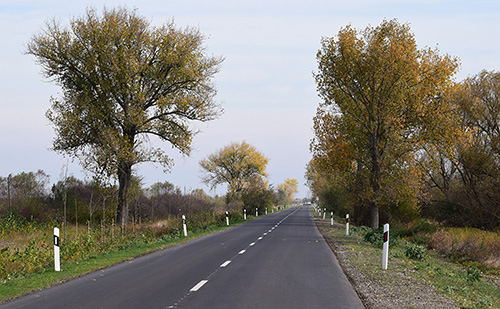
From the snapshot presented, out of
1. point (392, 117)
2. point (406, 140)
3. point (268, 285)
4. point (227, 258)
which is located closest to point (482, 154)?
point (406, 140)

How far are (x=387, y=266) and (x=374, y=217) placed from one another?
17161 millimetres

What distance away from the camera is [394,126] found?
2827 centimetres

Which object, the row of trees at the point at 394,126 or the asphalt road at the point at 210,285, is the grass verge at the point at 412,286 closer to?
the asphalt road at the point at 210,285

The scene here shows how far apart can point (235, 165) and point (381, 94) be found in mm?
61911

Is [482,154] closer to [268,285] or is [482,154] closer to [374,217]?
[374,217]

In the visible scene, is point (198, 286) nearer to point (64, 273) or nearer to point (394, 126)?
point (64, 273)

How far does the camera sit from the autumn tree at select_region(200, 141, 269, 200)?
293ft

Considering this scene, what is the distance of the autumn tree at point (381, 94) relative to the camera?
92.0ft

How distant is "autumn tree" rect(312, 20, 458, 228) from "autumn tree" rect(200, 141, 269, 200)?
58.7 metres

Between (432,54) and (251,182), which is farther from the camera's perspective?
(251,182)

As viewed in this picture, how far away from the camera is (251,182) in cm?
6162

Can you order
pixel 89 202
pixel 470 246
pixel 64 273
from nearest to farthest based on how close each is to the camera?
pixel 64 273
pixel 470 246
pixel 89 202

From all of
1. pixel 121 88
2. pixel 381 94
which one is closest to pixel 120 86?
pixel 121 88

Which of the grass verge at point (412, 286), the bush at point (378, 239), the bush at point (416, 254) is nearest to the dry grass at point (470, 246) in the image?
the bush at point (378, 239)
